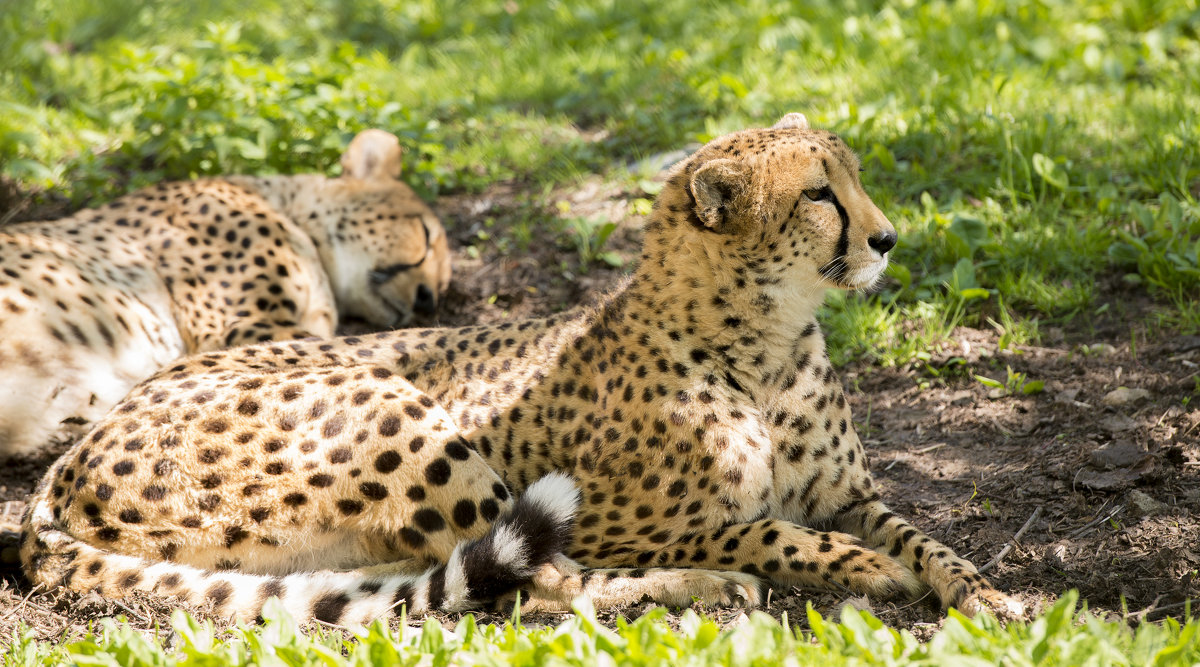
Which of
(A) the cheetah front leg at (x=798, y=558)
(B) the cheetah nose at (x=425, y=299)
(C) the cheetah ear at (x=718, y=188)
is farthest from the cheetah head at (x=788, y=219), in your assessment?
(B) the cheetah nose at (x=425, y=299)

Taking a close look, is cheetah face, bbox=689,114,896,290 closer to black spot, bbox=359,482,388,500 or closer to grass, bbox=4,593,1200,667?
grass, bbox=4,593,1200,667

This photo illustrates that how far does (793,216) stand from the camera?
328 centimetres

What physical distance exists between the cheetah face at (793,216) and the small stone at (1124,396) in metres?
1.22

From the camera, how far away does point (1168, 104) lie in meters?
5.61

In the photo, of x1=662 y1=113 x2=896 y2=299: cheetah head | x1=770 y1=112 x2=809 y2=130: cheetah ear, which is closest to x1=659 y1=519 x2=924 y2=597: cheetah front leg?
x1=662 y1=113 x2=896 y2=299: cheetah head

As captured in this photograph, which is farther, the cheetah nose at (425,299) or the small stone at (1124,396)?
the cheetah nose at (425,299)

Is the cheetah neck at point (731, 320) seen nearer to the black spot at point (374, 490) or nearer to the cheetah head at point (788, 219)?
the cheetah head at point (788, 219)

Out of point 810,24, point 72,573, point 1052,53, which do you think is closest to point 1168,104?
point 1052,53

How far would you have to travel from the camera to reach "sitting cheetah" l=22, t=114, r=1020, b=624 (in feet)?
10.4

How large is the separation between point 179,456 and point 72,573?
434mm

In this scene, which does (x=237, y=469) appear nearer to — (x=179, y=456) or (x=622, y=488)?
(x=179, y=456)

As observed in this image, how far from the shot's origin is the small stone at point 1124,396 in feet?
12.8

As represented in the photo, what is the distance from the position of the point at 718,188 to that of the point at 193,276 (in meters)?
3.15

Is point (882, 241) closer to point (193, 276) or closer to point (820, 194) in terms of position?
point (820, 194)
